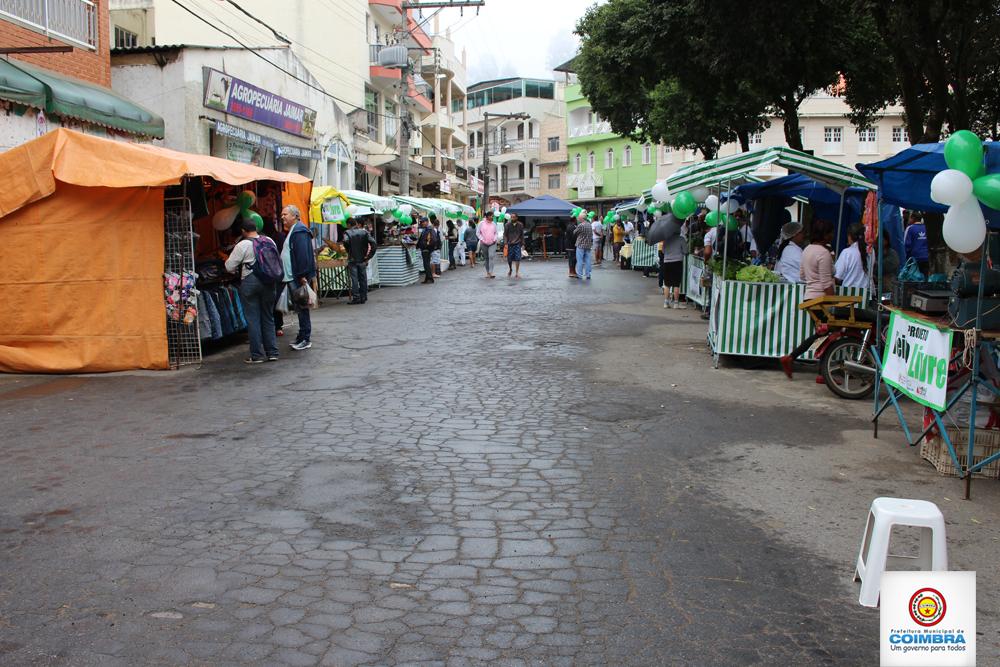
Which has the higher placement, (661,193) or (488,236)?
(661,193)

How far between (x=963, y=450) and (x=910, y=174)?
6.97 feet

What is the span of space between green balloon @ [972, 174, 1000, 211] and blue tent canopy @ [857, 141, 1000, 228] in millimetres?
757

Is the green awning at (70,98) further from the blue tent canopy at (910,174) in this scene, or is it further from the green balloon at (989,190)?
the green balloon at (989,190)

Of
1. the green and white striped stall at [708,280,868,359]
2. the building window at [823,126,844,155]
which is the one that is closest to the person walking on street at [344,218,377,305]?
the green and white striped stall at [708,280,868,359]

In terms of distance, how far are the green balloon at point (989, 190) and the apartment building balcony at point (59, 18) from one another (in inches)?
541

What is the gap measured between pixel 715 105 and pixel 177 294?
14908 mm

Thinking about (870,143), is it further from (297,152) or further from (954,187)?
(954,187)

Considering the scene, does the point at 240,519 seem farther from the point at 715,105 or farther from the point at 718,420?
the point at 715,105

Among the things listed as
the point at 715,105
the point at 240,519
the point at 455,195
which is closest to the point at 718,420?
the point at 240,519

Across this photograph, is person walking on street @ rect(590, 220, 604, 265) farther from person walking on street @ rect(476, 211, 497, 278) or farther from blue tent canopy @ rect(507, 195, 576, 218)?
person walking on street @ rect(476, 211, 497, 278)

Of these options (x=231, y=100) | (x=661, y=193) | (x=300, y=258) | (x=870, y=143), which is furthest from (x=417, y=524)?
(x=870, y=143)

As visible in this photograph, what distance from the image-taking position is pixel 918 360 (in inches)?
255

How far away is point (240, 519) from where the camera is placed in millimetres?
5203

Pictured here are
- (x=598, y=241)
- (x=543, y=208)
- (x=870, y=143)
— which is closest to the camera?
(x=598, y=241)
